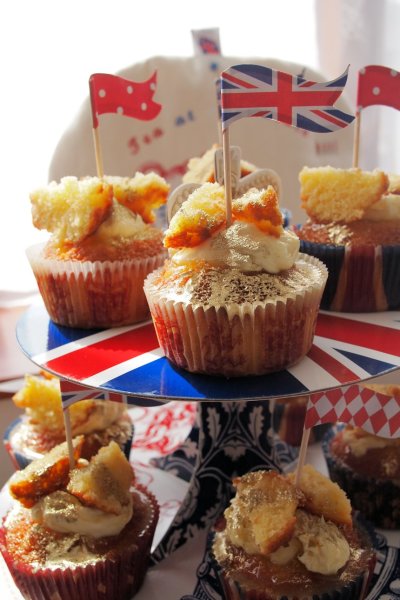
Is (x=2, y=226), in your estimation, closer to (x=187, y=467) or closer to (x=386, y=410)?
(x=187, y=467)

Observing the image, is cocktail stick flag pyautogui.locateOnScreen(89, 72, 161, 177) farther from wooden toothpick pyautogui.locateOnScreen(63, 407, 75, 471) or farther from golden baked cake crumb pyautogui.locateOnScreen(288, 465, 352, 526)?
golden baked cake crumb pyautogui.locateOnScreen(288, 465, 352, 526)

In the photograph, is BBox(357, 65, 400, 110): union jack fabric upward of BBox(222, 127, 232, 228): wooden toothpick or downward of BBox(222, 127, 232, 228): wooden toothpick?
upward

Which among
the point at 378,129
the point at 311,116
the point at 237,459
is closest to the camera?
the point at 311,116

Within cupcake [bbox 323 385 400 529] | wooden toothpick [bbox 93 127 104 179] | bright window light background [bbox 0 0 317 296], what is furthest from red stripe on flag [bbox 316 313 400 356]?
bright window light background [bbox 0 0 317 296]

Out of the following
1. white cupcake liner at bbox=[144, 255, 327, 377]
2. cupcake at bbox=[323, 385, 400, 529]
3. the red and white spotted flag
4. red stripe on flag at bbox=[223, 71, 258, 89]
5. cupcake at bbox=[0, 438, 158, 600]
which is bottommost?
cupcake at bbox=[323, 385, 400, 529]

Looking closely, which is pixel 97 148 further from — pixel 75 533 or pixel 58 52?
pixel 58 52

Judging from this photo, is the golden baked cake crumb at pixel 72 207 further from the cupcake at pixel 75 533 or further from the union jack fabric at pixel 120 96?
the cupcake at pixel 75 533

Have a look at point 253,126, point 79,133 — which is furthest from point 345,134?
point 79,133
